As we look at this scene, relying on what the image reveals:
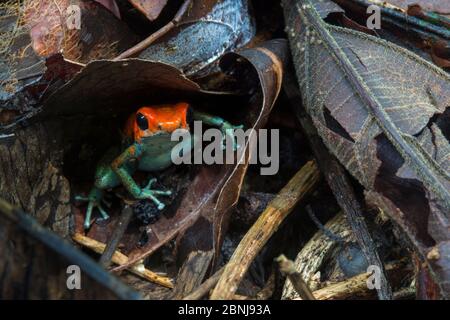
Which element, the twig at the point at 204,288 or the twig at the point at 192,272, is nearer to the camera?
the twig at the point at 204,288

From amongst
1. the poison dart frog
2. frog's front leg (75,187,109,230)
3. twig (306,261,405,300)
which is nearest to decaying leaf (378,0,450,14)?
the poison dart frog

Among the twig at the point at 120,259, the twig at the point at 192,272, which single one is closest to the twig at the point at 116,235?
the twig at the point at 120,259

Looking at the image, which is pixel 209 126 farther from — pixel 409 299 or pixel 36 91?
pixel 409 299

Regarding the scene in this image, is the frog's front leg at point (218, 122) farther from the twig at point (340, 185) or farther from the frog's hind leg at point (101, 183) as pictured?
the frog's hind leg at point (101, 183)

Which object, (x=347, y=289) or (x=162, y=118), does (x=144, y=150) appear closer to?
(x=162, y=118)

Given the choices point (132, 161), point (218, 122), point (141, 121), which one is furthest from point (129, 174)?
point (218, 122)

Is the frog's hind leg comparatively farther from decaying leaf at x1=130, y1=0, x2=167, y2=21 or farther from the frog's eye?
decaying leaf at x1=130, y1=0, x2=167, y2=21
